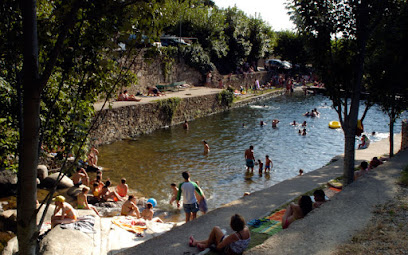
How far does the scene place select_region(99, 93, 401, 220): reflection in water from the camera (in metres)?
16.0

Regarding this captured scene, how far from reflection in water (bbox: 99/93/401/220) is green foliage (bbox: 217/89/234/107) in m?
1.70

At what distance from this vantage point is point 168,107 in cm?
2680

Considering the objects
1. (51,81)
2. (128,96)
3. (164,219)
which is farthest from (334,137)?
(51,81)

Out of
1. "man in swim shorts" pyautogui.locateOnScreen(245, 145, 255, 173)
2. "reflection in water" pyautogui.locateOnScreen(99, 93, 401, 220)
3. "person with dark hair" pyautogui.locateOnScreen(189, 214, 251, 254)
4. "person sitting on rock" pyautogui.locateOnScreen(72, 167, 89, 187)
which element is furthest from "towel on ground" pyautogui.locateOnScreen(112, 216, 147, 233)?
"man in swim shorts" pyautogui.locateOnScreen(245, 145, 255, 173)

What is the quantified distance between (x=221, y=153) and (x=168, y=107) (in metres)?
7.29

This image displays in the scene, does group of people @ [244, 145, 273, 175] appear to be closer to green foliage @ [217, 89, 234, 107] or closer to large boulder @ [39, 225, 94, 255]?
large boulder @ [39, 225, 94, 255]

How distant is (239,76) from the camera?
145 feet

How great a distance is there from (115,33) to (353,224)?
4.57 meters

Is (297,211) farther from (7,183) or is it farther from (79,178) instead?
(7,183)

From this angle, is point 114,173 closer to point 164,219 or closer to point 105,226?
point 164,219

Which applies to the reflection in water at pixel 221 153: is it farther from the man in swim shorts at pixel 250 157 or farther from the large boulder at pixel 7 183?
the large boulder at pixel 7 183

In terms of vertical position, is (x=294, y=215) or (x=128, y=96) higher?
(x=128, y=96)

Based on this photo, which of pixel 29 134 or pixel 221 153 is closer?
pixel 29 134

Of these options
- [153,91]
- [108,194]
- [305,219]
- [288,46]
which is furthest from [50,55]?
[288,46]
